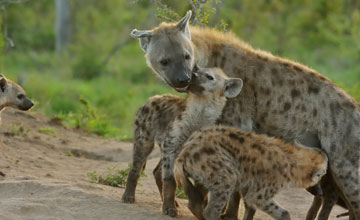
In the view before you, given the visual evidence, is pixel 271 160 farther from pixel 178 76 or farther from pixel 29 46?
pixel 29 46

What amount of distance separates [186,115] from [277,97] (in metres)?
0.72

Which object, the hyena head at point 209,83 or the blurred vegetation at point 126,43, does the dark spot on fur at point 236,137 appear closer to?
the hyena head at point 209,83

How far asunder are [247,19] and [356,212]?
12.2 metres

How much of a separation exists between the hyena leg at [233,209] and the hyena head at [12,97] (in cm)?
285

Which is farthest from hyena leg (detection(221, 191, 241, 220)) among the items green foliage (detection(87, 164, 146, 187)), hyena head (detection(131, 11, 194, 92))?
green foliage (detection(87, 164, 146, 187))

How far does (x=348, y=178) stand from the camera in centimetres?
562

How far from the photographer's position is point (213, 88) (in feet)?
18.1

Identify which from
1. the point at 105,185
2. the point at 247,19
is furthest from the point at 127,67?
the point at 105,185

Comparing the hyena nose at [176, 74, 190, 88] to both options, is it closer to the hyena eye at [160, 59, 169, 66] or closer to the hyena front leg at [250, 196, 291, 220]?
the hyena eye at [160, 59, 169, 66]

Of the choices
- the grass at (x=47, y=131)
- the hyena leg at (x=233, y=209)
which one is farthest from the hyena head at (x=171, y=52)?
the grass at (x=47, y=131)

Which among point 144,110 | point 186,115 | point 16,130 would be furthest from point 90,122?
→ point 186,115

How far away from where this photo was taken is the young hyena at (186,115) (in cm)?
546

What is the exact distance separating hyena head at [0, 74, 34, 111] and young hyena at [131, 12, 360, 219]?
2.18 m

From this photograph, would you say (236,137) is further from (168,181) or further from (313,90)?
(313,90)
